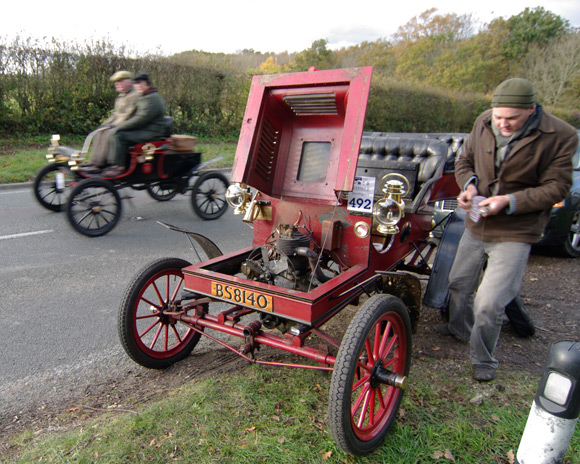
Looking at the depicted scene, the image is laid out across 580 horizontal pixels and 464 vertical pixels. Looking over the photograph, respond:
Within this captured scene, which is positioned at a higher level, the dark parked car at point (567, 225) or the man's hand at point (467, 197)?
the man's hand at point (467, 197)

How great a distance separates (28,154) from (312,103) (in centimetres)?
1022

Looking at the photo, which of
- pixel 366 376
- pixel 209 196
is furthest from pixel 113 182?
pixel 366 376

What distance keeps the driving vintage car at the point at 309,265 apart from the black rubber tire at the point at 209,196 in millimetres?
3385

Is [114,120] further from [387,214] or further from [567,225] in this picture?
[567,225]

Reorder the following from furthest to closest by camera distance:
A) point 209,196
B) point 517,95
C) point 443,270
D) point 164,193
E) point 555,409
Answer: point 164,193, point 209,196, point 443,270, point 517,95, point 555,409

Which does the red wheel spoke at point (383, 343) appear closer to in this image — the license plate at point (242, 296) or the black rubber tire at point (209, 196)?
the license plate at point (242, 296)

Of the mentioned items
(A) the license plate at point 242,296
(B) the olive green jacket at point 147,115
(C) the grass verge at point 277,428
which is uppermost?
(B) the olive green jacket at point 147,115

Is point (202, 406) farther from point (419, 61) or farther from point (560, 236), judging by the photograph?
point (419, 61)

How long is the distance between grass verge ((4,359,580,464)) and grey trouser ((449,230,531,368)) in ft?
0.94

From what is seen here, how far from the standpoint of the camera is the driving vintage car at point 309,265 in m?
2.45

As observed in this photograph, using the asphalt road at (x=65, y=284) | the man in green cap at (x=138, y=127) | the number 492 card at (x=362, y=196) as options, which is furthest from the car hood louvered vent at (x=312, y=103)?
the man in green cap at (x=138, y=127)

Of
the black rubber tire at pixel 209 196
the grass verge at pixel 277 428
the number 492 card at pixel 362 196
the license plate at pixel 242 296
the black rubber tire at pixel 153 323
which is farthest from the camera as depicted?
the black rubber tire at pixel 209 196

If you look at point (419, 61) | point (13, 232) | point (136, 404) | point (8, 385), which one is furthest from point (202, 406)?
point (419, 61)

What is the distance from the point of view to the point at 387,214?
125 inches
